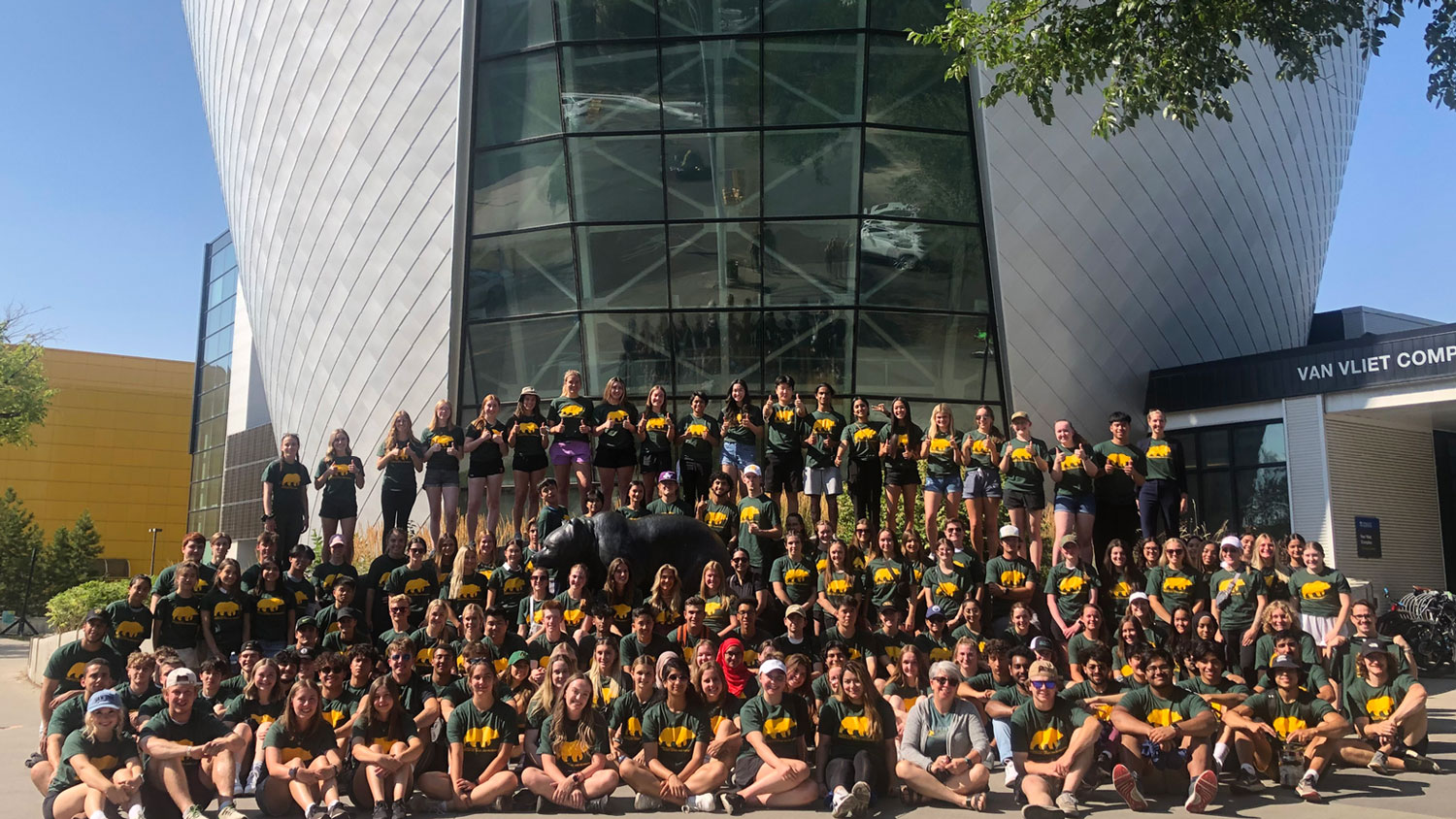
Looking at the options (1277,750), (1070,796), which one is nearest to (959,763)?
(1070,796)

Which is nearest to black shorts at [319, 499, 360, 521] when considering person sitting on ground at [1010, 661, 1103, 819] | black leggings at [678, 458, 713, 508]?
black leggings at [678, 458, 713, 508]

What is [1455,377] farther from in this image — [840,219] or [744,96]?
[744,96]

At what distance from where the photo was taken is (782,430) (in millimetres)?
11094

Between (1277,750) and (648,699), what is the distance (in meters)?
4.41

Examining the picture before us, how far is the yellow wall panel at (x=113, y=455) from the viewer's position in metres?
58.6

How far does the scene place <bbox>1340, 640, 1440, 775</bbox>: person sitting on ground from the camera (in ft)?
24.8

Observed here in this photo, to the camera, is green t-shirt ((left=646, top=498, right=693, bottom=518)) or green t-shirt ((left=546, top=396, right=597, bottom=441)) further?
green t-shirt ((left=546, top=396, right=597, bottom=441))

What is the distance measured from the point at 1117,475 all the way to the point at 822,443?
2943 millimetres

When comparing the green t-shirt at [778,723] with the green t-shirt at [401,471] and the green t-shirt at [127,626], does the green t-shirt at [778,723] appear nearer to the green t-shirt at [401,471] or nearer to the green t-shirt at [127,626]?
the green t-shirt at [127,626]

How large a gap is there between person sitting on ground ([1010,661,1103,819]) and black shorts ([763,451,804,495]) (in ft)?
14.4

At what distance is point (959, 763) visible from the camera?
6617mm

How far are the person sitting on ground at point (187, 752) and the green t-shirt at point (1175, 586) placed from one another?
7246 millimetres

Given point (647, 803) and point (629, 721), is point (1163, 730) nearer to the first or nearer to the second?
point (647, 803)

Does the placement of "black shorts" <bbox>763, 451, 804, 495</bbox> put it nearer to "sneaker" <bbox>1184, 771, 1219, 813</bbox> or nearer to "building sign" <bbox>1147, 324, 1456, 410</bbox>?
"sneaker" <bbox>1184, 771, 1219, 813</bbox>
